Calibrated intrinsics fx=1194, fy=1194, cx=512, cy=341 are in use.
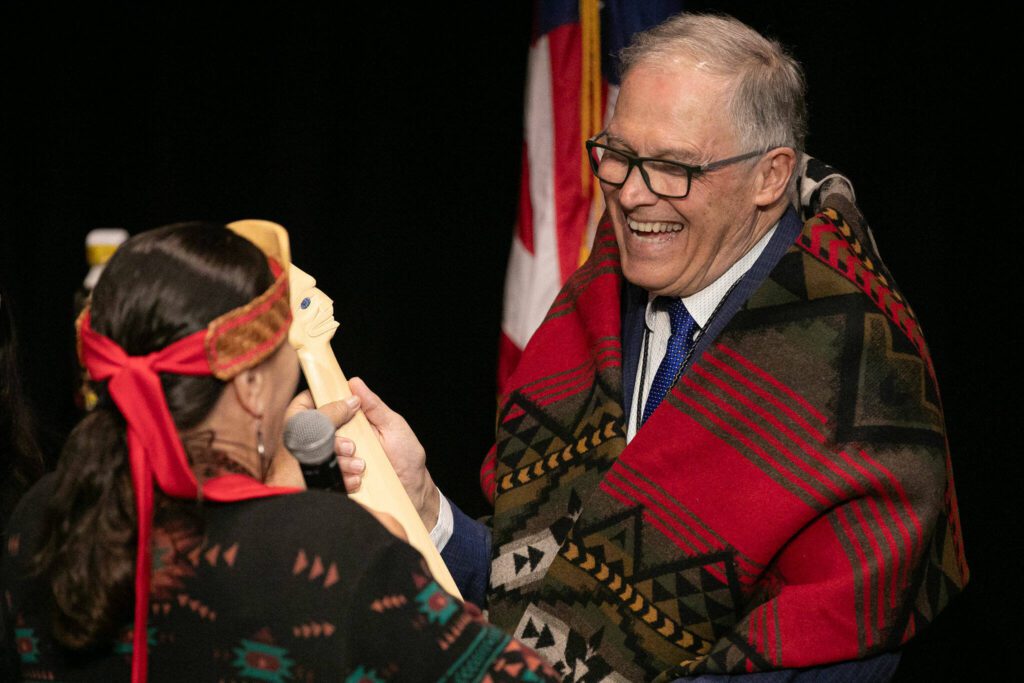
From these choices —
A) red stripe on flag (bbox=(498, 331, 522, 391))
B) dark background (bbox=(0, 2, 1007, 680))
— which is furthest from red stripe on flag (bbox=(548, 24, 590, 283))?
dark background (bbox=(0, 2, 1007, 680))

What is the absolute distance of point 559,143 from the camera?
9.64ft

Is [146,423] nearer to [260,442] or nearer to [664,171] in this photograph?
[260,442]

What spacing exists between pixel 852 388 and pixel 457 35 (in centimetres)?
205

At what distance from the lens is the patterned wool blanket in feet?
5.12

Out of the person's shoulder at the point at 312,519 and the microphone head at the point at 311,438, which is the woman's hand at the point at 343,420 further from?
the person's shoulder at the point at 312,519

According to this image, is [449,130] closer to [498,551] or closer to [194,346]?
[498,551]

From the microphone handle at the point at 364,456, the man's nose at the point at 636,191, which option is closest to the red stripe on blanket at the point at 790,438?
the man's nose at the point at 636,191

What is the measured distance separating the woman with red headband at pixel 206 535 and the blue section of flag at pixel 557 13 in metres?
1.84

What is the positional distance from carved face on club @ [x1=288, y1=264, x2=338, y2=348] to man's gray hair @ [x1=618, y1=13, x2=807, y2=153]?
600 mm

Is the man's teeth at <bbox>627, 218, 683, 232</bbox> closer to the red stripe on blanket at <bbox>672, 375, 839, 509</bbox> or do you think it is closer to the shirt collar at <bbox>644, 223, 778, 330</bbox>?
the shirt collar at <bbox>644, 223, 778, 330</bbox>

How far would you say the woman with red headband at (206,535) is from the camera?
1160 mm

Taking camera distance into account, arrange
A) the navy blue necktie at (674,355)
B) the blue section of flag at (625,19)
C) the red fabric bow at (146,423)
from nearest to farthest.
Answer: the red fabric bow at (146,423), the navy blue necktie at (674,355), the blue section of flag at (625,19)

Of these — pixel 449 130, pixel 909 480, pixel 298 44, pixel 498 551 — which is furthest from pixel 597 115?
pixel 909 480

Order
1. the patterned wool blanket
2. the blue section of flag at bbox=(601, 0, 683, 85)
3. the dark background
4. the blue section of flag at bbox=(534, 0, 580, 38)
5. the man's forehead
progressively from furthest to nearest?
1. the dark background
2. the blue section of flag at bbox=(534, 0, 580, 38)
3. the blue section of flag at bbox=(601, 0, 683, 85)
4. the man's forehead
5. the patterned wool blanket
